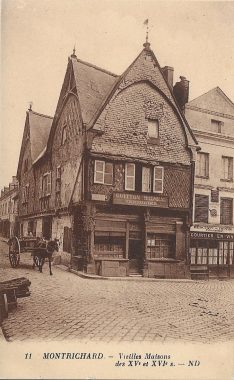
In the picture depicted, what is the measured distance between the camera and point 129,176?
791 centimetres

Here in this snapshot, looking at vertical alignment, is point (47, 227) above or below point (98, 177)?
below

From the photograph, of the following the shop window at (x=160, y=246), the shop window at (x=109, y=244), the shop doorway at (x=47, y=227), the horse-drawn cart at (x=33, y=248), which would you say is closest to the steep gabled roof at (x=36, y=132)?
the shop doorway at (x=47, y=227)

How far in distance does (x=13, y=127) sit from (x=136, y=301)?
274 centimetres

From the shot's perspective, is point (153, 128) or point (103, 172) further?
point (153, 128)

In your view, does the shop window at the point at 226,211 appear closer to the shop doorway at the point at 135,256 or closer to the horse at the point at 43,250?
the shop doorway at the point at 135,256

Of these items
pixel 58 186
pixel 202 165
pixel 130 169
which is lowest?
pixel 58 186

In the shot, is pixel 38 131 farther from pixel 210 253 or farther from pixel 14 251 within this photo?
pixel 210 253

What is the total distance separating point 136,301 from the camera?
5.41m

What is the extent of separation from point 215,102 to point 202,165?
158cm

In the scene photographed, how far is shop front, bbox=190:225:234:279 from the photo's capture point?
8.37 m

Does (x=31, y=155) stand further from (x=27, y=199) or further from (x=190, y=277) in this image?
(x=190, y=277)

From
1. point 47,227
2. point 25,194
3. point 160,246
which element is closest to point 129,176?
point 160,246

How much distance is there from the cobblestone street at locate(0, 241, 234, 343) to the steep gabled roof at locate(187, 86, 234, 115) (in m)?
3.04

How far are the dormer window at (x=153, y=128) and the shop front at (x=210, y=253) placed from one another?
6.76ft
